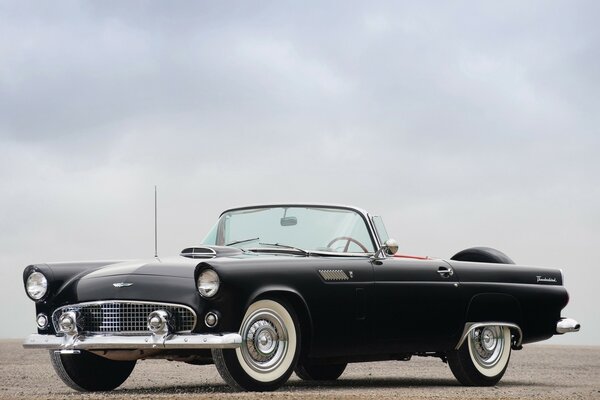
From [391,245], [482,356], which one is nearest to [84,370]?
[391,245]

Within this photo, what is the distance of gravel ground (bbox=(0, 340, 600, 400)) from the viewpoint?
10172 mm

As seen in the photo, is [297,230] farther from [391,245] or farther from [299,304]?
[299,304]

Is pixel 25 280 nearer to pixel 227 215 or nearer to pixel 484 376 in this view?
pixel 227 215

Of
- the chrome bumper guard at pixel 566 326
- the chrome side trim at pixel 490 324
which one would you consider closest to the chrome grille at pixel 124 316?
the chrome side trim at pixel 490 324

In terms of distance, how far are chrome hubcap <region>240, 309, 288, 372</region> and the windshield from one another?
1448 mm

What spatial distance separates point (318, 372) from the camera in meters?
13.1

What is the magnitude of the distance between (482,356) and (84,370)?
14.4 feet

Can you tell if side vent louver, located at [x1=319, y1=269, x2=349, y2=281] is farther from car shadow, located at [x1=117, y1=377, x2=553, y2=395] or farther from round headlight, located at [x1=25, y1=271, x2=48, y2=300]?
A: round headlight, located at [x1=25, y1=271, x2=48, y2=300]

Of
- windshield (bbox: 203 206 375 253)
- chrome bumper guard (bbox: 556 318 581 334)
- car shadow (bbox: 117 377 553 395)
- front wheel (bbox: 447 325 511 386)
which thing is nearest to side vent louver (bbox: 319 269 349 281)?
windshield (bbox: 203 206 375 253)

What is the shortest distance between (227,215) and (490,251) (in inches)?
140

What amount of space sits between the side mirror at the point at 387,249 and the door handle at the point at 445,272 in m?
0.78

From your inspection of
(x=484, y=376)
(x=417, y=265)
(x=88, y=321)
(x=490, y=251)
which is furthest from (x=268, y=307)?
(x=490, y=251)

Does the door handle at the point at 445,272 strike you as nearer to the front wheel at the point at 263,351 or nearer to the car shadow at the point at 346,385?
the car shadow at the point at 346,385

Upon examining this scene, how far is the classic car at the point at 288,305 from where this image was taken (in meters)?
9.55
